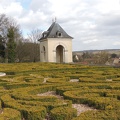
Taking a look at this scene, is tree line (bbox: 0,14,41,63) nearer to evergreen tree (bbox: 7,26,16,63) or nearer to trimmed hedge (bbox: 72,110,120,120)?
evergreen tree (bbox: 7,26,16,63)

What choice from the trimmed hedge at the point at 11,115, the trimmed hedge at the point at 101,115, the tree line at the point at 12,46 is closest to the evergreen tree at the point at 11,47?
the tree line at the point at 12,46

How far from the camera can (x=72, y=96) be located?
285 inches

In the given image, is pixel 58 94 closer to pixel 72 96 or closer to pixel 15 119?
pixel 72 96

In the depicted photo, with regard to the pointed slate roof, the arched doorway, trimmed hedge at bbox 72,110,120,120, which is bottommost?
trimmed hedge at bbox 72,110,120,120

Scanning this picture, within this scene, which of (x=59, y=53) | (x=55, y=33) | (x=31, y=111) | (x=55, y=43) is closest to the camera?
(x=31, y=111)

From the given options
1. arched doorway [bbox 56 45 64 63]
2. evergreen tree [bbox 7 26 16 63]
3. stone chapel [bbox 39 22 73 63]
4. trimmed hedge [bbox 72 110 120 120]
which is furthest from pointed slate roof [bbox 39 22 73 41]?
trimmed hedge [bbox 72 110 120 120]

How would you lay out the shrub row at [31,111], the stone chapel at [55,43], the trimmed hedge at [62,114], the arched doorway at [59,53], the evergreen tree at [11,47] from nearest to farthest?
the trimmed hedge at [62,114]
the shrub row at [31,111]
the stone chapel at [55,43]
the arched doorway at [59,53]
the evergreen tree at [11,47]

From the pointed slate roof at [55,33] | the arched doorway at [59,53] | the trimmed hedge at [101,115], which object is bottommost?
the trimmed hedge at [101,115]

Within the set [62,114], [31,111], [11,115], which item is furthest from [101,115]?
[11,115]

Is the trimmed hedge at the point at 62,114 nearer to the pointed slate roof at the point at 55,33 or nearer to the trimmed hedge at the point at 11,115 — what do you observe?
the trimmed hedge at the point at 11,115

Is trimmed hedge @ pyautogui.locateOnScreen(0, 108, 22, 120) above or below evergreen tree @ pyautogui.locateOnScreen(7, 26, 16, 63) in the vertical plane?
below

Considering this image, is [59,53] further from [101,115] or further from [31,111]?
[101,115]

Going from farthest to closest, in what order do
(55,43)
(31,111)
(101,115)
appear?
(55,43), (31,111), (101,115)

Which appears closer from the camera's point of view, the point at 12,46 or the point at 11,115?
the point at 11,115
